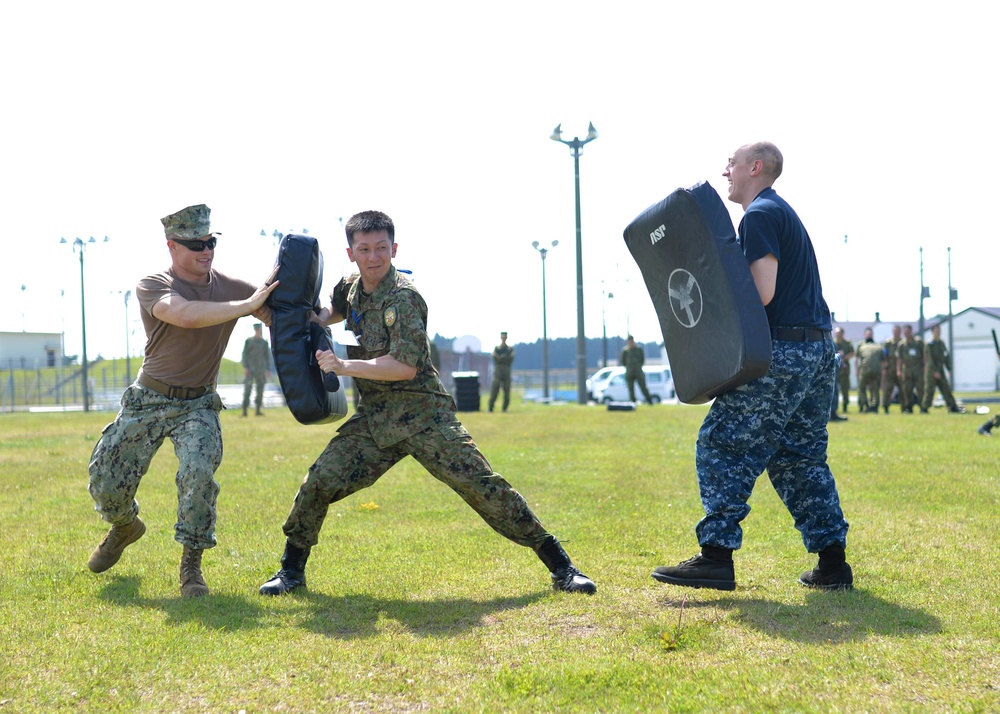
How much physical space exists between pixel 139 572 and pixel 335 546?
118 cm

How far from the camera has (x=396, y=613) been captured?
14.2 ft

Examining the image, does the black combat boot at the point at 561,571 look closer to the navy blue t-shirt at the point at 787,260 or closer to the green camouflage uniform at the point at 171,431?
the navy blue t-shirt at the point at 787,260

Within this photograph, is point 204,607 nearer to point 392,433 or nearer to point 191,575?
point 191,575

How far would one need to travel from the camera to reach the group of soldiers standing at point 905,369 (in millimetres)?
21344

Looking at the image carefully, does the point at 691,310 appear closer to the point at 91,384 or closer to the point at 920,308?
the point at 91,384

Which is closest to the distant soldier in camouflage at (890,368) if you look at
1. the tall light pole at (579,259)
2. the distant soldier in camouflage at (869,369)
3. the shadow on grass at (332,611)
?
the distant soldier in camouflage at (869,369)

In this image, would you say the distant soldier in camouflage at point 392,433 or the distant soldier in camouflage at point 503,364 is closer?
the distant soldier in camouflage at point 392,433

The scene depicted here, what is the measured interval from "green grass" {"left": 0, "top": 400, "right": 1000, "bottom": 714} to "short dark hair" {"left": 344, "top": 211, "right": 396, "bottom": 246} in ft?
5.76

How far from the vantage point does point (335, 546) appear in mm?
5996

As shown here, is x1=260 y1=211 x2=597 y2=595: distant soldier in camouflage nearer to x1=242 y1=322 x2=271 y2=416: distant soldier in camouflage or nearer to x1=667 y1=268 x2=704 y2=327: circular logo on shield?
x1=667 y1=268 x2=704 y2=327: circular logo on shield

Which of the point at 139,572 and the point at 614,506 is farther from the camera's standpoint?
the point at 614,506

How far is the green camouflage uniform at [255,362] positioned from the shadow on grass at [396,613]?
756 inches

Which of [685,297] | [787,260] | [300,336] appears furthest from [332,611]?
[787,260]

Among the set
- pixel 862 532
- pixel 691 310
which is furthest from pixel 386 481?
pixel 691 310
